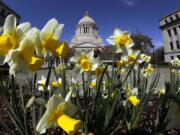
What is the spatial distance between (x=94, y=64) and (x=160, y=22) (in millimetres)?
55745

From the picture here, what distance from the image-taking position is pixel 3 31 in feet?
3.08

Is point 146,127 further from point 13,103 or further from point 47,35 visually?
point 47,35

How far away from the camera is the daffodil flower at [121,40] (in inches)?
65.9

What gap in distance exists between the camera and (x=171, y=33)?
168 feet

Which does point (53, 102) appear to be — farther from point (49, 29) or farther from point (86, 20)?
point (86, 20)

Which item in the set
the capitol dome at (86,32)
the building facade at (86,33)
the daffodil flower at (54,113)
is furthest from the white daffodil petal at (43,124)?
the capitol dome at (86,32)

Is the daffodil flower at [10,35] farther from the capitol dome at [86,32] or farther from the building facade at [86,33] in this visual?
the capitol dome at [86,32]

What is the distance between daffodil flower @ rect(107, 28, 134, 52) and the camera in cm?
167

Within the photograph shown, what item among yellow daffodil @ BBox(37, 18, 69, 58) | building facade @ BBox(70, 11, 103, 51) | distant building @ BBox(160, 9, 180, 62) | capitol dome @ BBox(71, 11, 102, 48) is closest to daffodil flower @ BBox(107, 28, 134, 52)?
yellow daffodil @ BBox(37, 18, 69, 58)

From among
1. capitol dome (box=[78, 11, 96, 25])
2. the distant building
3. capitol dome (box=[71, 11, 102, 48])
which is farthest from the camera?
capitol dome (box=[78, 11, 96, 25])

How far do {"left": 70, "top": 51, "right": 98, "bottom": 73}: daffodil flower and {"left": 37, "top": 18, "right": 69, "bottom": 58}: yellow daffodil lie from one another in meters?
0.76

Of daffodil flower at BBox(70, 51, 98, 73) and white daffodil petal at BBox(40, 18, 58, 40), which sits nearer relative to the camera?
white daffodil petal at BBox(40, 18, 58, 40)

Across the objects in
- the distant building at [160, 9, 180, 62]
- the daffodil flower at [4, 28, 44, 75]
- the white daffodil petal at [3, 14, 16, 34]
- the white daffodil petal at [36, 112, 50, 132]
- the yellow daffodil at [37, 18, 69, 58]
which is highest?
the distant building at [160, 9, 180, 62]

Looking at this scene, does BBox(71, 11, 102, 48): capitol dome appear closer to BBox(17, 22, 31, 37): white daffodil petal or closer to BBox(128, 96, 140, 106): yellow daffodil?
BBox(128, 96, 140, 106): yellow daffodil
